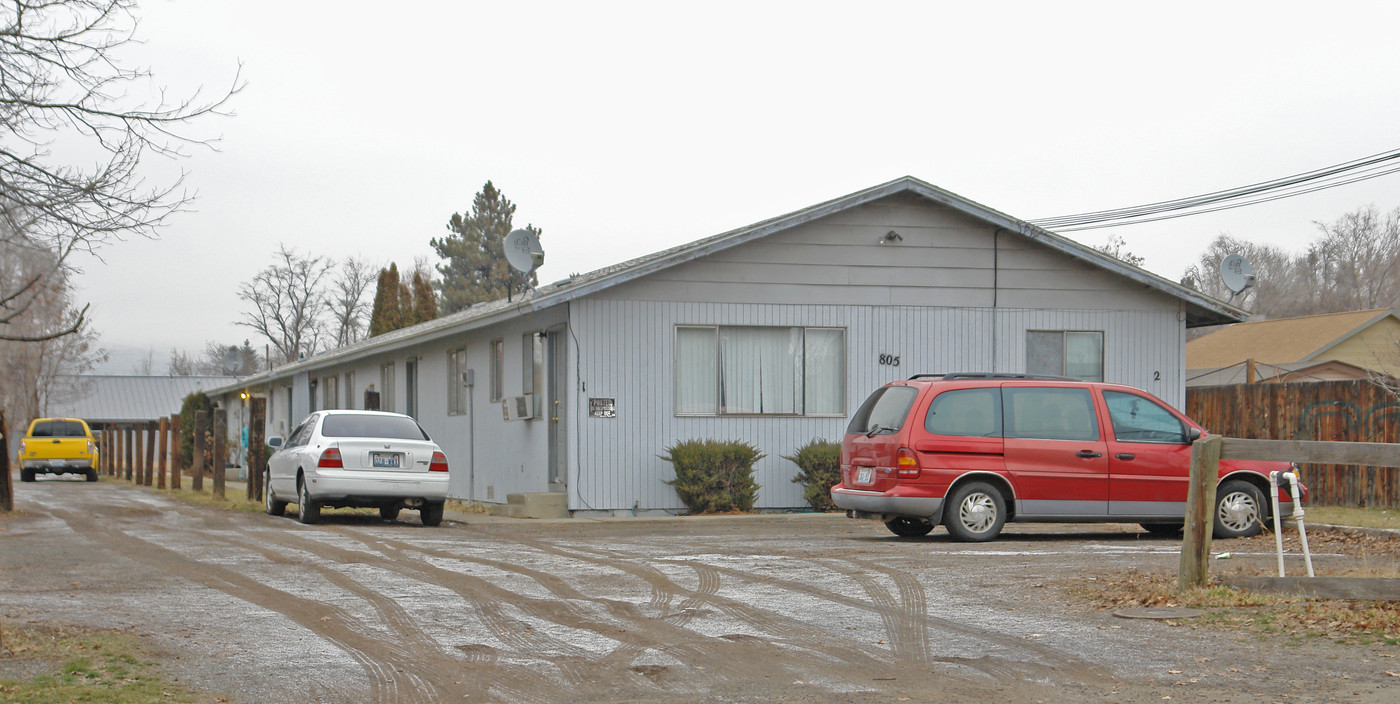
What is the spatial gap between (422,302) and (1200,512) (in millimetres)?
48707

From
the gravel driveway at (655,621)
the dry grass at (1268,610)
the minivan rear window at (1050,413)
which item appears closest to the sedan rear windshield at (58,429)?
the gravel driveway at (655,621)

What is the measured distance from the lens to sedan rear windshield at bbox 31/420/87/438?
38531 mm

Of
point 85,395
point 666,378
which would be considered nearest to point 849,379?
point 666,378

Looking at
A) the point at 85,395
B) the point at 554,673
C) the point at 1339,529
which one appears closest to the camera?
the point at 554,673

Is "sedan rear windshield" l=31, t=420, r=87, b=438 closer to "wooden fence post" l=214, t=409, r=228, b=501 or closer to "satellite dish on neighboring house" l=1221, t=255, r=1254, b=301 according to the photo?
"wooden fence post" l=214, t=409, r=228, b=501

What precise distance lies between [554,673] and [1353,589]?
4.86m

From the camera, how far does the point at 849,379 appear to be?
65.3 ft

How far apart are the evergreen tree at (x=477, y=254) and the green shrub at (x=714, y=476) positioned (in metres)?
48.7

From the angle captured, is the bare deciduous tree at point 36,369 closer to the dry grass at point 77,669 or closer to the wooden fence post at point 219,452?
the wooden fence post at point 219,452

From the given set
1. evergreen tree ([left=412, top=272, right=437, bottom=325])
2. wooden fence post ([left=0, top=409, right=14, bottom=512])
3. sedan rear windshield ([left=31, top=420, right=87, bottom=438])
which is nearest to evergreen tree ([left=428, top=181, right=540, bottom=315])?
evergreen tree ([left=412, top=272, right=437, bottom=325])

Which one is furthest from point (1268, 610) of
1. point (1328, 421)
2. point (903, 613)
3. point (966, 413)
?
point (1328, 421)

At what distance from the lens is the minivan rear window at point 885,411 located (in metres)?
13.6

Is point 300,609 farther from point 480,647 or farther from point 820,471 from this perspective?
point 820,471

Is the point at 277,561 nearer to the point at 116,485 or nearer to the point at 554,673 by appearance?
the point at 554,673
